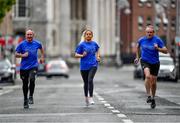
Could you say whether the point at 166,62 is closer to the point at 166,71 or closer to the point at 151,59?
the point at 166,71

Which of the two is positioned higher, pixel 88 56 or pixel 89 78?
pixel 88 56

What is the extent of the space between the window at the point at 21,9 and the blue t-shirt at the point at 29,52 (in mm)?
81921

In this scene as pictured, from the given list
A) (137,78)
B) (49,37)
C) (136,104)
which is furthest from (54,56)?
(136,104)

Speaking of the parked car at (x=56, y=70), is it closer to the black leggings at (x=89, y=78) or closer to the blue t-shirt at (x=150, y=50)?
the black leggings at (x=89, y=78)

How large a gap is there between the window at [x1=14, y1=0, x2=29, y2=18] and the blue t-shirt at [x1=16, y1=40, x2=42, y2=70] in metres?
81.9

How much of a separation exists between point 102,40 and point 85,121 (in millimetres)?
111170

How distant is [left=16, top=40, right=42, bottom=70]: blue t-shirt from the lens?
2375 cm

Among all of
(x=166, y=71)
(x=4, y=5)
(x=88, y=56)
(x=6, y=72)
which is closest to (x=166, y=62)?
(x=166, y=71)

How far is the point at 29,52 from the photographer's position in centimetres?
2388

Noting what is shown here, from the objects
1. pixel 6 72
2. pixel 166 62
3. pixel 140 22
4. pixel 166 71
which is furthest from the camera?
pixel 140 22

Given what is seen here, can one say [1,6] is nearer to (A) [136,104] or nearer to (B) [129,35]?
(A) [136,104]

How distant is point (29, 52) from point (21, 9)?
274 ft

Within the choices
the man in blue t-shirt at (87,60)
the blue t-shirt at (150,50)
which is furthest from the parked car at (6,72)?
the blue t-shirt at (150,50)

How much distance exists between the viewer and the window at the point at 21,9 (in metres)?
106
